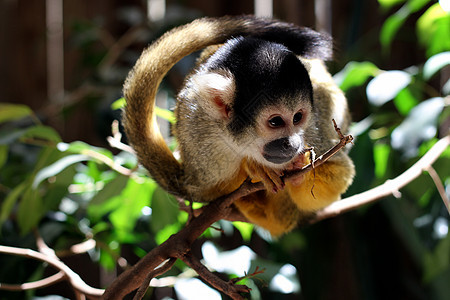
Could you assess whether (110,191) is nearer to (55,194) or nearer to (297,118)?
(55,194)

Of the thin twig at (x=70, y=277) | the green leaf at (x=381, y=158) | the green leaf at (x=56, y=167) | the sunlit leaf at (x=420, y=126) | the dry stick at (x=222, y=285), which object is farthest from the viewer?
the green leaf at (x=381, y=158)

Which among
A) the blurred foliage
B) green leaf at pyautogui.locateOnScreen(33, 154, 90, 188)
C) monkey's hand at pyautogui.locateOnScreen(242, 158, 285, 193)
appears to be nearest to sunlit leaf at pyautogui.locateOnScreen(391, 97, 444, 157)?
the blurred foliage

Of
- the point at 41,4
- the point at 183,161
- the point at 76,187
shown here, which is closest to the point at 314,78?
the point at 183,161

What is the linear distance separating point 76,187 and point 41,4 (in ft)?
6.85

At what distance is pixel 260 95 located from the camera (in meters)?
1.13

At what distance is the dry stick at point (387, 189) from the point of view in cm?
133

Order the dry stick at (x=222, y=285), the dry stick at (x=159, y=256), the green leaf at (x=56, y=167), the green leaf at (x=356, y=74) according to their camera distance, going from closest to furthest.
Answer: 1. the dry stick at (x=222, y=285)
2. the dry stick at (x=159, y=256)
3. the green leaf at (x=56, y=167)
4. the green leaf at (x=356, y=74)

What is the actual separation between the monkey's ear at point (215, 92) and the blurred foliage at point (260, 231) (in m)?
0.37

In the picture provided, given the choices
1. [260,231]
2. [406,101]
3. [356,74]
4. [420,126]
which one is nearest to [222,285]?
[260,231]

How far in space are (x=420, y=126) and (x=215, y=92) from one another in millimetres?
760

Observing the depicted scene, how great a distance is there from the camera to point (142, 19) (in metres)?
3.00

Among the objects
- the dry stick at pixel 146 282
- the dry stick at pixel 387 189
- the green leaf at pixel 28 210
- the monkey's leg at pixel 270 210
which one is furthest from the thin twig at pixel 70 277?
the dry stick at pixel 387 189

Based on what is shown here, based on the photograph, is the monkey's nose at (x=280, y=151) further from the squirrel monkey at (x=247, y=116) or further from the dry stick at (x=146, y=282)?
the dry stick at (x=146, y=282)

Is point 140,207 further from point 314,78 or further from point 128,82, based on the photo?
point 314,78
